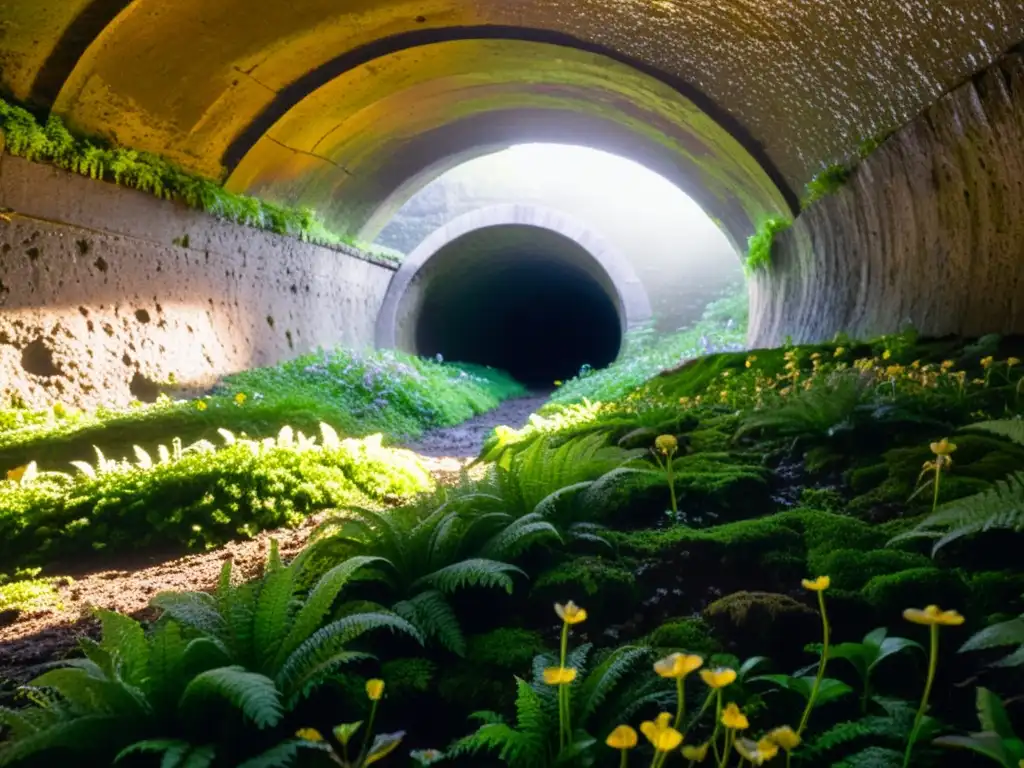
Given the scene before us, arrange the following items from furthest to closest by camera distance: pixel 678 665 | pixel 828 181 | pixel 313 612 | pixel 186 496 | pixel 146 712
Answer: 1. pixel 828 181
2. pixel 186 496
3. pixel 313 612
4. pixel 146 712
5. pixel 678 665

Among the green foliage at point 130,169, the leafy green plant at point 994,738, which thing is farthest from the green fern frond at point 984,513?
the green foliage at point 130,169

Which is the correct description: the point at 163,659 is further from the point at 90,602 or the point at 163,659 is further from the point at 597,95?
the point at 597,95

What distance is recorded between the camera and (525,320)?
2447 centimetres

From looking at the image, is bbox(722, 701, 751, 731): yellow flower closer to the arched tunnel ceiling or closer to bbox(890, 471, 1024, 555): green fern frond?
bbox(890, 471, 1024, 555): green fern frond

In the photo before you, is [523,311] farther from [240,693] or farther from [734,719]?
[734,719]

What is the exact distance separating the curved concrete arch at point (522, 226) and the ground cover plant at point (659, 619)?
12148 mm

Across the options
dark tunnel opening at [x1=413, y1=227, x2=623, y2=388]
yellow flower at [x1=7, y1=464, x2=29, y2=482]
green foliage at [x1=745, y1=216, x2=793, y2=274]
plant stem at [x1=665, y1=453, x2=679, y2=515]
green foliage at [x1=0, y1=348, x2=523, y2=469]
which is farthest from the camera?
dark tunnel opening at [x1=413, y1=227, x2=623, y2=388]

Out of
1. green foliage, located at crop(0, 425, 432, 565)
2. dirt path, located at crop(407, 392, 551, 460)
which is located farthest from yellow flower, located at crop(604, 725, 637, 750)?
dirt path, located at crop(407, 392, 551, 460)

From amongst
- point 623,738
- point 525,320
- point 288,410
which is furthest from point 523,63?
point 525,320

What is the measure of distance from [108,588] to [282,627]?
2.05m

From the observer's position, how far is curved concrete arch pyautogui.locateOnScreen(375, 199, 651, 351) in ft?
52.3

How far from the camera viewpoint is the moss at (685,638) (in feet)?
7.68

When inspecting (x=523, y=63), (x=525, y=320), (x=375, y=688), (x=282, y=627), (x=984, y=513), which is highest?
(x=523, y=63)

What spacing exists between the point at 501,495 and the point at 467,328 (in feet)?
60.2
